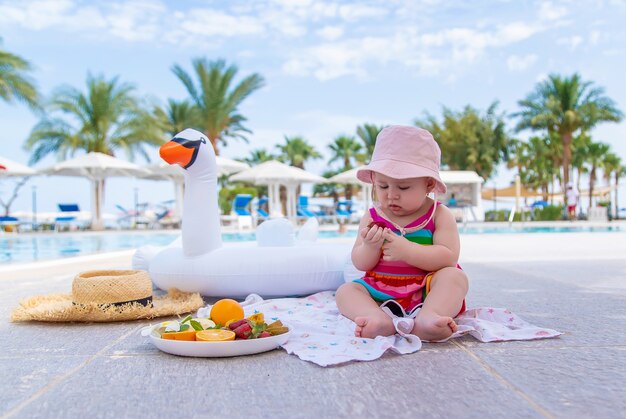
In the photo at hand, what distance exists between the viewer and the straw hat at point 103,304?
301 cm

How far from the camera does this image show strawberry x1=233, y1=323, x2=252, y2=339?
7.33ft

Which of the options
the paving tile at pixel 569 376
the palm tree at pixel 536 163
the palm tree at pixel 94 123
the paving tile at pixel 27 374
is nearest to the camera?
the paving tile at pixel 569 376

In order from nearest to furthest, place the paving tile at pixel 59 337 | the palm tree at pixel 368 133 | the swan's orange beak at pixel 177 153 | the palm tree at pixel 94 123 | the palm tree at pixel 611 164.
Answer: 1. the paving tile at pixel 59 337
2. the swan's orange beak at pixel 177 153
3. the palm tree at pixel 94 123
4. the palm tree at pixel 368 133
5. the palm tree at pixel 611 164

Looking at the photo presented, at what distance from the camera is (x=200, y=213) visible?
3.80m

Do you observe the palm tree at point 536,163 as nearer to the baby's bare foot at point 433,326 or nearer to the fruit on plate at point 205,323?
the baby's bare foot at point 433,326

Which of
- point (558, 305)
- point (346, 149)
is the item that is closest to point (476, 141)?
point (346, 149)

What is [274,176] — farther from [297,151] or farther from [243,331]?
[243,331]

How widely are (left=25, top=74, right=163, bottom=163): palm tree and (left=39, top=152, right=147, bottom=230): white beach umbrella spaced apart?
3415 millimetres

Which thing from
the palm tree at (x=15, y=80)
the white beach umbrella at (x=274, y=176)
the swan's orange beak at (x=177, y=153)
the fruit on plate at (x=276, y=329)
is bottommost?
the fruit on plate at (x=276, y=329)

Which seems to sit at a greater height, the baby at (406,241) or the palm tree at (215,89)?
the palm tree at (215,89)

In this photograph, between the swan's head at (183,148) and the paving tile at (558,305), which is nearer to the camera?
the paving tile at (558,305)

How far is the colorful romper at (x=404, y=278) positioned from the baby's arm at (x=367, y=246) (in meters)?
0.08

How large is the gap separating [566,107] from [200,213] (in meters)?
31.6

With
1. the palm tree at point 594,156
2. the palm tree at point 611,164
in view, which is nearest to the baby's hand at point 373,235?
the palm tree at point 594,156
